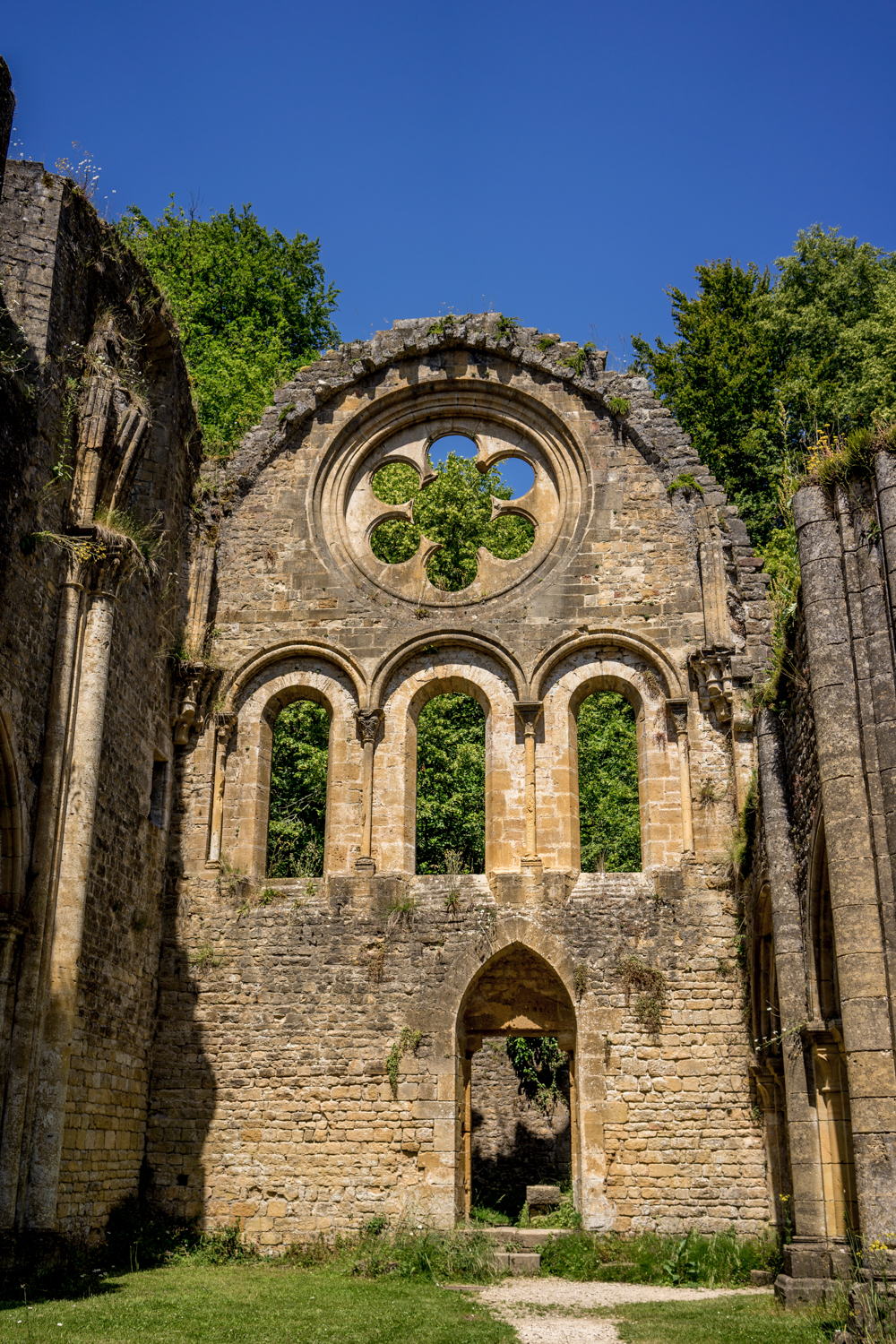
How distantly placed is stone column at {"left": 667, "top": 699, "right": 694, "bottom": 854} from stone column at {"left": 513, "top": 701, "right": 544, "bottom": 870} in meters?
1.53

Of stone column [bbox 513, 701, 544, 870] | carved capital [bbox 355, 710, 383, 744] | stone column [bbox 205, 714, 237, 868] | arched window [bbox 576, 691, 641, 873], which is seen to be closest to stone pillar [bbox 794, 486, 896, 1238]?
stone column [bbox 513, 701, 544, 870]

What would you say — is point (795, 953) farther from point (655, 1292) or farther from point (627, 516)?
point (627, 516)

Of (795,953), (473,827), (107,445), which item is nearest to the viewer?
(795,953)

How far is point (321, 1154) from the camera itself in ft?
42.9

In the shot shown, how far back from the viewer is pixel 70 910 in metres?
11.1

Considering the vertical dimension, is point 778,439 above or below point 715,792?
above

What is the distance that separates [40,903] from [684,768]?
6.99 meters

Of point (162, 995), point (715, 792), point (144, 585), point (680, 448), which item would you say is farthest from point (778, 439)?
point (162, 995)

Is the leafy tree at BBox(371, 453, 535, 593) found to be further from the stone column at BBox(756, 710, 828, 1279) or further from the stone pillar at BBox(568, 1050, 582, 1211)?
the stone column at BBox(756, 710, 828, 1279)

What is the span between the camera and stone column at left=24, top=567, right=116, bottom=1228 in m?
10.5

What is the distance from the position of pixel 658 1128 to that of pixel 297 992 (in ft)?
13.2

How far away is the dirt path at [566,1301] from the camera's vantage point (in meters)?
8.77

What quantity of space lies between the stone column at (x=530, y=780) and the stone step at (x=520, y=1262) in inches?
153

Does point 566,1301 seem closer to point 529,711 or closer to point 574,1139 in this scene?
point 574,1139
